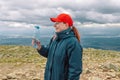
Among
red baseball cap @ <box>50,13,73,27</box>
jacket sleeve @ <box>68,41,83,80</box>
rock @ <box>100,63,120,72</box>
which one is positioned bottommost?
rock @ <box>100,63,120,72</box>

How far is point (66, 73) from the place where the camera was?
857 cm

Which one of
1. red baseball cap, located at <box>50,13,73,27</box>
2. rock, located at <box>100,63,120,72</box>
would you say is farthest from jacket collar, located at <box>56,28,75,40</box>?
rock, located at <box>100,63,120,72</box>

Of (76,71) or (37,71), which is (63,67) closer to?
(76,71)

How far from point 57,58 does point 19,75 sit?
31.8ft

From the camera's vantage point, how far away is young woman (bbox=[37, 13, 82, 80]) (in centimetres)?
832

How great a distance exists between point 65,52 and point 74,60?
14.9 inches

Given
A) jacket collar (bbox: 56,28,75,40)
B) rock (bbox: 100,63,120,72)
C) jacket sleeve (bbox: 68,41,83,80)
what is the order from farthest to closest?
1. rock (bbox: 100,63,120,72)
2. jacket collar (bbox: 56,28,75,40)
3. jacket sleeve (bbox: 68,41,83,80)

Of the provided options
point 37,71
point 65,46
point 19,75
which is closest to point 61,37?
point 65,46

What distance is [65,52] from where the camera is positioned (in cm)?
849

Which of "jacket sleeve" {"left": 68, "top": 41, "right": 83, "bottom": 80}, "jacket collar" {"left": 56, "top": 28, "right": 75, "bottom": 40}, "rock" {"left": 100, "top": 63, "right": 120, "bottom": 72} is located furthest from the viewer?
"rock" {"left": 100, "top": 63, "right": 120, "bottom": 72}

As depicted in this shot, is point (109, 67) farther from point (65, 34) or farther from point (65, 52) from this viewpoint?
point (65, 34)

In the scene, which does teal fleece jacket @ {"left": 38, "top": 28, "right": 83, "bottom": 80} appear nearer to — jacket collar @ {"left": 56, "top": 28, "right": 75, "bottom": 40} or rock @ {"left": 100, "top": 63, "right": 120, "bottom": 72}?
jacket collar @ {"left": 56, "top": 28, "right": 75, "bottom": 40}

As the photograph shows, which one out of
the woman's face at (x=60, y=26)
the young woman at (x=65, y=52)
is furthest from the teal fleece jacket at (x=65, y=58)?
the woman's face at (x=60, y=26)

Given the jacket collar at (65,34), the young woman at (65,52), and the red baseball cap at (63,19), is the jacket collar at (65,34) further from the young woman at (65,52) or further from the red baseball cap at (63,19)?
the red baseball cap at (63,19)
